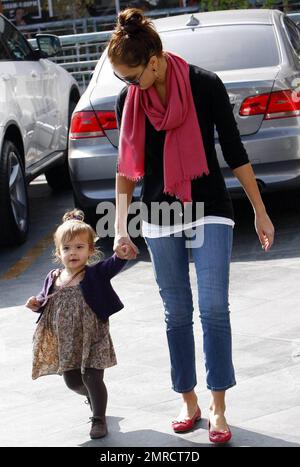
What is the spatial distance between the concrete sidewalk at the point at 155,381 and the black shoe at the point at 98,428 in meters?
0.03

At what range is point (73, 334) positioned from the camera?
5277 millimetres

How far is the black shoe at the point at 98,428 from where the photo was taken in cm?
525

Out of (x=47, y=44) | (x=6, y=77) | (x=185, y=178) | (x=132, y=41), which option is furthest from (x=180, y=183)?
(x=47, y=44)

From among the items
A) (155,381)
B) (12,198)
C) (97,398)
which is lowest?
(12,198)

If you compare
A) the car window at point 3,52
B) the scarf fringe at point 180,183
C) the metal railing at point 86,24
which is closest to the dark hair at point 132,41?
the scarf fringe at point 180,183

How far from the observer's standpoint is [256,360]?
6160mm

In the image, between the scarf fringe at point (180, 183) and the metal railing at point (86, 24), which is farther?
the metal railing at point (86, 24)

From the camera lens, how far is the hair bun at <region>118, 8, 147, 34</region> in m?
4.86

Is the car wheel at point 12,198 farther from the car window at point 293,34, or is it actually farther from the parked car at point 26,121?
the car window at point 293,34

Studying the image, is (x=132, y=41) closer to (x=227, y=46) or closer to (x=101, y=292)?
(x=101, y=292)

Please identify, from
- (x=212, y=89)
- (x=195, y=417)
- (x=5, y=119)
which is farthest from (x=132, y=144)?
(x=5, y=119)

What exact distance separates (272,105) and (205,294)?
3821 millimetres

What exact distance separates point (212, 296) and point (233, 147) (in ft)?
2.01
